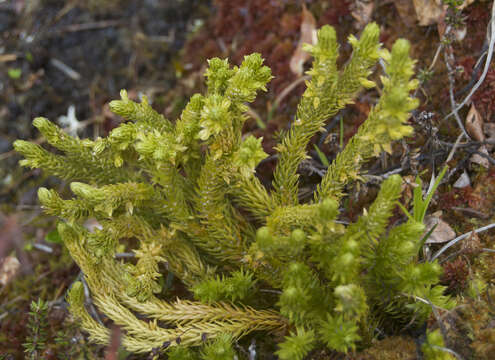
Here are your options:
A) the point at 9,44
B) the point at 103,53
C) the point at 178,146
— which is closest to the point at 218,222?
the point at 178,146

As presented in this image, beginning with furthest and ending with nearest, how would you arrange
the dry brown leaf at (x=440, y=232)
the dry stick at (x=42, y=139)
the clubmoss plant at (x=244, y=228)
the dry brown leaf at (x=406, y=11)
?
the dry stick at (x=42, y=139)
the dry brown leaf at (x=406, y=11)
the dry brown leaf at (x=440, y=232)
the clubmoss plant at (x=244, y=228)

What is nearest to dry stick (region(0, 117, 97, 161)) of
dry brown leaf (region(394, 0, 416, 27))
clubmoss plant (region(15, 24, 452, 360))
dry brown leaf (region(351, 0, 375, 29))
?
clubmoss plant (region(15, 24, 452, 360))

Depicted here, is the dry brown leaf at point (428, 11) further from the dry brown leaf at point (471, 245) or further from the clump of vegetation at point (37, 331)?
the clump of vegetation at point (37, 331)

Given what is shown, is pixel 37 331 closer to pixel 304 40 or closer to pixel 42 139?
pixel 42 139

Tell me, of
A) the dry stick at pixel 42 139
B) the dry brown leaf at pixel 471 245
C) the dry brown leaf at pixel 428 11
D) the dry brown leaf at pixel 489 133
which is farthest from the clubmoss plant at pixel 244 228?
the dry stick at pixel 42 139

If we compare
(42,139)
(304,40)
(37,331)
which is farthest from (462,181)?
(42,139)

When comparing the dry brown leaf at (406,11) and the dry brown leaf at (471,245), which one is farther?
the dry brown leaf at (406,11)

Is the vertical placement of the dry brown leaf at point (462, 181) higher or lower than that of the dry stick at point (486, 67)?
lower
